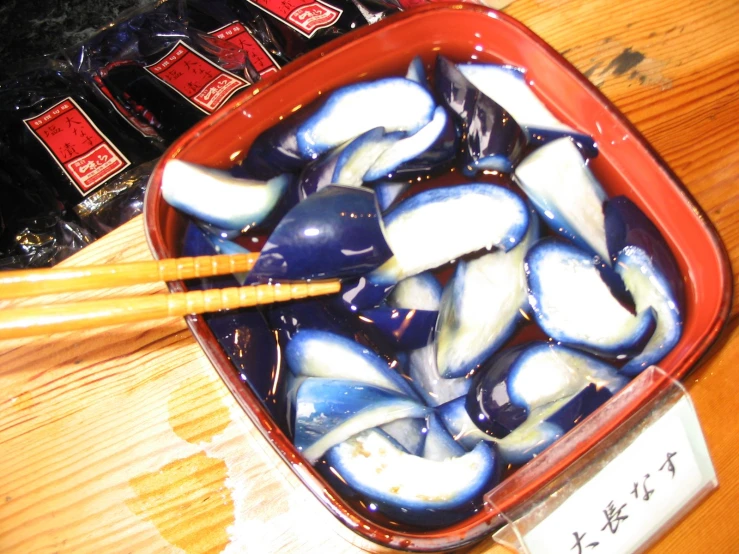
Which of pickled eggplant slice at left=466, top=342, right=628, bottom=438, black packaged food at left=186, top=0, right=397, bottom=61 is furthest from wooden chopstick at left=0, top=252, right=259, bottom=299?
black packaged food at left=186, top=0, right=397, bottom=61

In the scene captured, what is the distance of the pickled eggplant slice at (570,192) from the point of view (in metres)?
0.74

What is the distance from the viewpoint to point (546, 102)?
0.81 m

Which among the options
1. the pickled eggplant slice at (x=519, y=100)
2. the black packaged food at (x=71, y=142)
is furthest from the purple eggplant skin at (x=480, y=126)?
the black packaged food at (x=71, y=142)

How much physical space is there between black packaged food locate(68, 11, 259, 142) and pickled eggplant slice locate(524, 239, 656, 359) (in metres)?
0.65

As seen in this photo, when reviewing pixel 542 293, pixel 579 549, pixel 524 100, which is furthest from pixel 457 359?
pixel 524 100

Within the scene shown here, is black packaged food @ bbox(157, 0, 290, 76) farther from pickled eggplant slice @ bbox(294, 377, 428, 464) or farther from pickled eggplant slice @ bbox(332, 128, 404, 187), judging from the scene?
pickled eggplant slice @ bbox(294, 377, 428, 464)

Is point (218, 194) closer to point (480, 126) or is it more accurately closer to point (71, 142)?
point (480, 126)

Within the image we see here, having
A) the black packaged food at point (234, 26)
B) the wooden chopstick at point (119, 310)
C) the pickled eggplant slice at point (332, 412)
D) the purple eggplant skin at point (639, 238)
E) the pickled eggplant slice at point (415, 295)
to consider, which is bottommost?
the pickled eggplant slice at point (332, 412)

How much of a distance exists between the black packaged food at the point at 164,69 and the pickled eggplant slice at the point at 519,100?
459 millimetres

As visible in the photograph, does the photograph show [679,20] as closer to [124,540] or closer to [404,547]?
[404,547]

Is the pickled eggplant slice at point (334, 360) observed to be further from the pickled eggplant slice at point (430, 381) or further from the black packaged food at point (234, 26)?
the black packaged food at point (234, 26)

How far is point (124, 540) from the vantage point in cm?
65

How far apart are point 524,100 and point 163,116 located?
2.10ft

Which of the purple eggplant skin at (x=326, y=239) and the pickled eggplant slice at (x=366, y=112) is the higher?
the pickled eggplant slice at (x=366, y=112)
